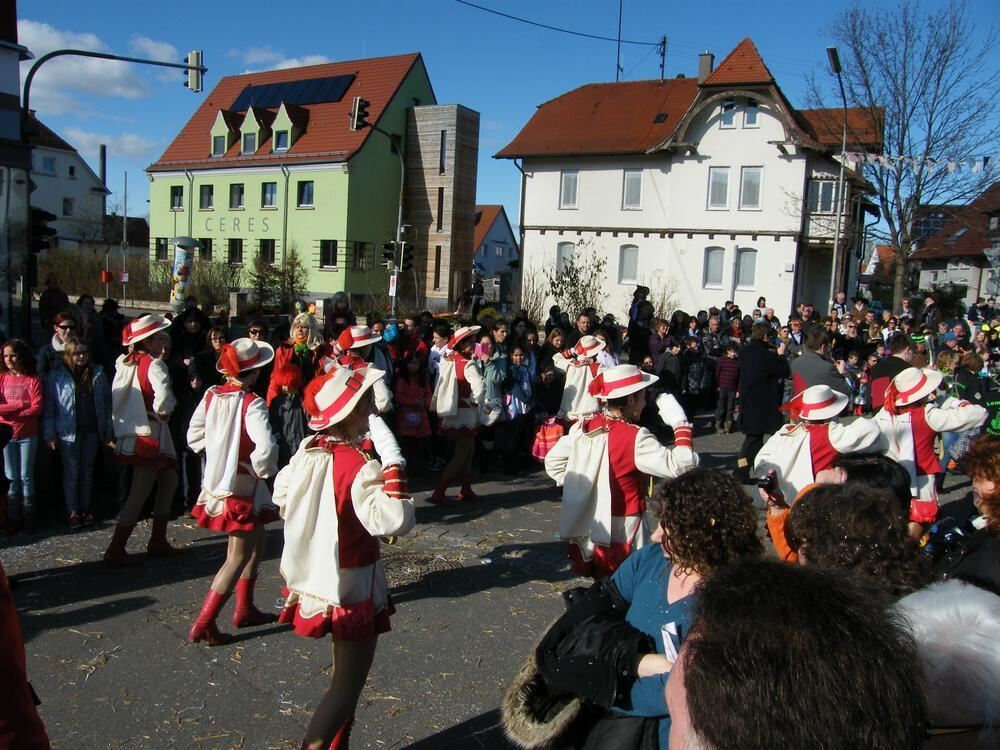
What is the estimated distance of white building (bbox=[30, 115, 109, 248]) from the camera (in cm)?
6041

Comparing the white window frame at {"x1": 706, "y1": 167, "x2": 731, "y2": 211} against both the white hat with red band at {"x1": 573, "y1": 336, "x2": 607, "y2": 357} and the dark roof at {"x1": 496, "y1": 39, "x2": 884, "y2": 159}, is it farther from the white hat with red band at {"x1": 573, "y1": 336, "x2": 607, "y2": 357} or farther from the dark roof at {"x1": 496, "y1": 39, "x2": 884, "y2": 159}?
the white hat with red band at {"x1": 573, "y1": 336, "x2": 607, "y2": 357}

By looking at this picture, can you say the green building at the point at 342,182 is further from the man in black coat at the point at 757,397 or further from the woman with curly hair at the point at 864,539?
the woman with curly hair at the point at 864,539

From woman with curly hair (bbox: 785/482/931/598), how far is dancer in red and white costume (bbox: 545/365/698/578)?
5.80ft

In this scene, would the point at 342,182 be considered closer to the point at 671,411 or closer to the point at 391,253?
the point at 391,253

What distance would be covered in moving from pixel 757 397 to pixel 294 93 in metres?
41.3

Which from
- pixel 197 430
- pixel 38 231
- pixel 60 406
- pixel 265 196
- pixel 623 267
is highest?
pixel 265 196

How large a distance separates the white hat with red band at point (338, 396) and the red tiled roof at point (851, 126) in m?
28.5

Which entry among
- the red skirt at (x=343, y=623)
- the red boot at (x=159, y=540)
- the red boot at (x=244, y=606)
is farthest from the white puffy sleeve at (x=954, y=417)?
the red boot at (x=159, y=540)

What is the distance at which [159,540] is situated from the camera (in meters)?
6.44

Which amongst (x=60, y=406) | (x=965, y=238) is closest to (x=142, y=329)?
(x=60, y=406)

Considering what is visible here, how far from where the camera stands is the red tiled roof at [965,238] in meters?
31.4

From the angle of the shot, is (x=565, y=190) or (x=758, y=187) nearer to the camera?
(x=758, y=187)

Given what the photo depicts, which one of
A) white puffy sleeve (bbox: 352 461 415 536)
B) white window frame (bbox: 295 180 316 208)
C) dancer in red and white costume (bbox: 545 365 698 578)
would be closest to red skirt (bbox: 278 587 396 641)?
white puffy sleeve (bbox: 352 461 415 536)

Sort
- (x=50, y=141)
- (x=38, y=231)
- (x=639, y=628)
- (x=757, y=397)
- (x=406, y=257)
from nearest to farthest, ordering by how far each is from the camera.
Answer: (x=639, y=628) < (x=757, y=397) < (x=38, y=231) < (x=406, y=257) < (x=50, y=141)
